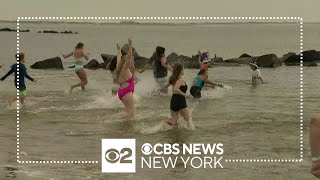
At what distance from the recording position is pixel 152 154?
447 inches

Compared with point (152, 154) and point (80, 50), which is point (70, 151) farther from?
point (80, 50)

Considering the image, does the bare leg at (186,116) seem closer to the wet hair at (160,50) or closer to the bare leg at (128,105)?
the bare leg at (128,105)

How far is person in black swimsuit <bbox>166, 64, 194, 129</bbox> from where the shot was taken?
499 inches

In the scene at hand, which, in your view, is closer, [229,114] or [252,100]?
[229,114]

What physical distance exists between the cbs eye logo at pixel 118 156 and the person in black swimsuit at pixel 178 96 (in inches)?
47.4

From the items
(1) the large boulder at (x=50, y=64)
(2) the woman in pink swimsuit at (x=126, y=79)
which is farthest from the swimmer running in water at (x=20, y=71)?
(1) the large boulder at (x=50, y=64)

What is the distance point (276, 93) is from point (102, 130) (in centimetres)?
1101

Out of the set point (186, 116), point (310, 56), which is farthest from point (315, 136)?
point (310, 56)

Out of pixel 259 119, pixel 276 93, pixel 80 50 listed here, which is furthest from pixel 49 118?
pixel 276 93

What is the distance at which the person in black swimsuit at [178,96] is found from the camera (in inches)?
499

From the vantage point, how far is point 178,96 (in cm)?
1284

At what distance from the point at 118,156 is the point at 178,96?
110 inches

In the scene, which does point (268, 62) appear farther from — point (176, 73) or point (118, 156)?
point (118, 156)

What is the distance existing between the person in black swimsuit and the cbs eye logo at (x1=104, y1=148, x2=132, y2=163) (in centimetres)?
198
